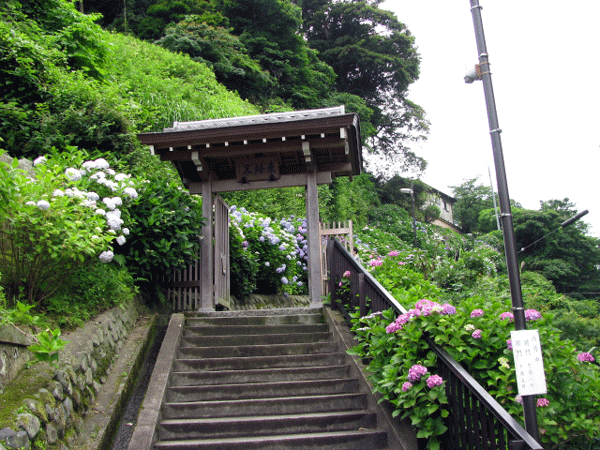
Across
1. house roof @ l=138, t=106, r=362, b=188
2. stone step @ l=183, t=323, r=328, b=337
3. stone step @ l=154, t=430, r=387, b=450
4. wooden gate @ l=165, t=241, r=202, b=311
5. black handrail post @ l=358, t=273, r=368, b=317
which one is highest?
house roof @ l=138, t=106, r=362, b=188

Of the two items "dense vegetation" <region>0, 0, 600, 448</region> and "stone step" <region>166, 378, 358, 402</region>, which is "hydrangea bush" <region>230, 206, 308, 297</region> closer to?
"dense vegetation" <region>0, 0, 600, 448</region>

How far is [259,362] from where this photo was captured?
617cm

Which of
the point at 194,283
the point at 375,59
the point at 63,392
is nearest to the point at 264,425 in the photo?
the point at 63,392

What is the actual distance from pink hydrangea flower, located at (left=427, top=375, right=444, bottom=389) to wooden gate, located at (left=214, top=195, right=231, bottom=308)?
5148 millimetres

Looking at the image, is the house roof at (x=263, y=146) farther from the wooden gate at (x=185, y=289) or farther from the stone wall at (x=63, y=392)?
the stone wall at (x=63, y=392)

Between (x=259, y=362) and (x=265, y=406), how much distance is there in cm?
90

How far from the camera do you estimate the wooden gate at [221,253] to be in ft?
28.2

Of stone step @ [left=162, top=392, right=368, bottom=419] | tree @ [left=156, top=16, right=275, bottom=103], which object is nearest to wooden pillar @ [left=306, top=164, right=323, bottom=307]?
stone step @ [left=162, top=392, right=368, bottom=419]

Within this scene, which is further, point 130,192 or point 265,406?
point 130,192

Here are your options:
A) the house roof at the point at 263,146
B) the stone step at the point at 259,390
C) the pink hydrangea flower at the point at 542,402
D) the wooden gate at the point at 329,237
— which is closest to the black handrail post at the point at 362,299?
the stone step at the point at 259,390

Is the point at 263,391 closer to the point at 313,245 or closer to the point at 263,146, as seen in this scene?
the point at 313,245

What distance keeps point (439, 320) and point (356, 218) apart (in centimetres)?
2103

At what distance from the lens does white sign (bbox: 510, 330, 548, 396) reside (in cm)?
324

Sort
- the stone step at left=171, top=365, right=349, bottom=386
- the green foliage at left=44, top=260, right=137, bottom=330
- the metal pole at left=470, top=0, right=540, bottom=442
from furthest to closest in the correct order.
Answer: the stone step at left=171, top=365, right=349, bottom=386 → the green foliage at left=44, top=260, right=137, bottom=330 → the metal pole at left=470, top=0, right=540, bottom=442
